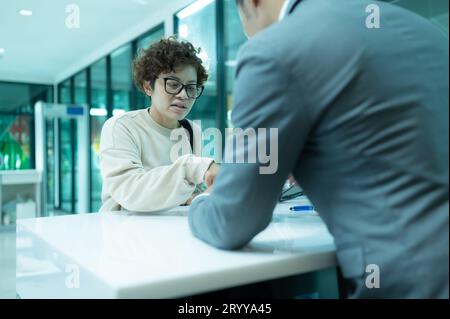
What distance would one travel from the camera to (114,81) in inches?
253

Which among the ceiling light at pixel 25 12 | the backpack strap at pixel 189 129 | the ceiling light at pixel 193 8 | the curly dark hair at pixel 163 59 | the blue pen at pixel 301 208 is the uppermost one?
the ceiling light at pixel 25 12

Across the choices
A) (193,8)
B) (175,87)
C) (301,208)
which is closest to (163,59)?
(175,87)

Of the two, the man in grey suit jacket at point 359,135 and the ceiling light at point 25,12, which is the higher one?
the ceiling light at point 25,12

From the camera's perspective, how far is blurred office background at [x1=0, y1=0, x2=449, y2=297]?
4.06 metres

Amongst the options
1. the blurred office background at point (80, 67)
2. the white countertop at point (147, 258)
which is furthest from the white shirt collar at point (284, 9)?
the blurred office background at point (80, 67)

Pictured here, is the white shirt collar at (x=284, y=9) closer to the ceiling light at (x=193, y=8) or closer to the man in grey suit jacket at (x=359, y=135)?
the man in grey suit jacket at (x=359, y=135)

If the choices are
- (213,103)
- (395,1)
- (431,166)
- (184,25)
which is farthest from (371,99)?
(184,25)

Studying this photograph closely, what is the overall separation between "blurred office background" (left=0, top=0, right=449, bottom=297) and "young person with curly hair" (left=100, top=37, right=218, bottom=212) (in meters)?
0.22

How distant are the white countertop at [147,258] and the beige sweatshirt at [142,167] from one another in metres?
0.11

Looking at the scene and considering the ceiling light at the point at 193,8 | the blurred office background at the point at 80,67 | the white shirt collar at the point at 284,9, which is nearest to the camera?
the white shirt collar at the point at 284,9

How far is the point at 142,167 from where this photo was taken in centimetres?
137

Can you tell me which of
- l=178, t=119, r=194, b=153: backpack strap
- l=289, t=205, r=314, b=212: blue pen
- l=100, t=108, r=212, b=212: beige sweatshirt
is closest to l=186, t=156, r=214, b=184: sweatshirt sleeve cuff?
l=100, t=108, r=212, b=212: beige sweatshirt

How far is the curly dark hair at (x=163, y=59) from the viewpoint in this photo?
1.63 metres

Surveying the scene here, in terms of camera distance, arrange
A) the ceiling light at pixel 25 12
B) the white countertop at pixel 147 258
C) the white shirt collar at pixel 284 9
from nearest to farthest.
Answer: the white countertop at pixel 147 258
the white shirt collar at pixel 284 9
the ceiling light at pixel 25 12
